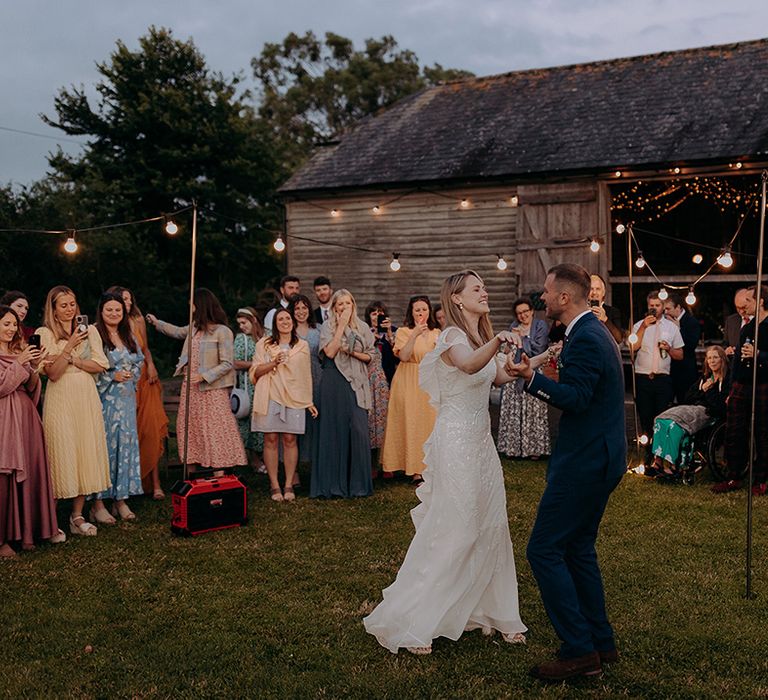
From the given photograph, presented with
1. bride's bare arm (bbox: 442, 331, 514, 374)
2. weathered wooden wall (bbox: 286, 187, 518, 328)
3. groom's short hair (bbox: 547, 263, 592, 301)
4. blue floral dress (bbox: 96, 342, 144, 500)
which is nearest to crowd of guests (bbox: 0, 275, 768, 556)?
blue floral dress (bbox: 96, 342, 144, 500)

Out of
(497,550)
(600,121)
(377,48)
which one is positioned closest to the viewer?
(497,550)

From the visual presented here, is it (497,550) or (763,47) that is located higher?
(763,47)

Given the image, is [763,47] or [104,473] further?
[763,47]

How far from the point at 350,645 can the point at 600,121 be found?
13.2 m

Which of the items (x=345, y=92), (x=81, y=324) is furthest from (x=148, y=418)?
(x=345, y=92)

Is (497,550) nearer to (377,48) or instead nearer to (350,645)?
(350,645)

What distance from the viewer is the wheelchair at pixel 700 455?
8.46m

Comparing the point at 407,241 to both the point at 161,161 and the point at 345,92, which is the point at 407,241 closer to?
the point at 161,161

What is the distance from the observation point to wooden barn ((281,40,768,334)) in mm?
14273

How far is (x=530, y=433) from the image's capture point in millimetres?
9922

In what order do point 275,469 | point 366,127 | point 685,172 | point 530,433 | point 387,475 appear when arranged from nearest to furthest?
point 275,469 < point 387,475 < point 530,433 < point 685,172 < point 366,127

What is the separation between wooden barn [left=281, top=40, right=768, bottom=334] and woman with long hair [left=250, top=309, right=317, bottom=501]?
6.37m

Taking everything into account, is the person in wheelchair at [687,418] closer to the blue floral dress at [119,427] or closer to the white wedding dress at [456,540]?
the white wedding dress at [456,540]

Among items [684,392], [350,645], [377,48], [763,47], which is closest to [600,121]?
[763,47]
